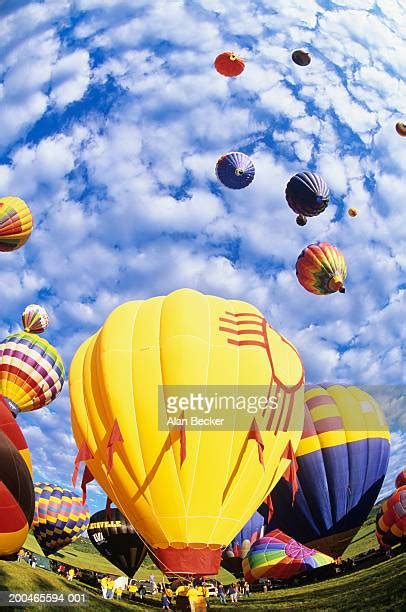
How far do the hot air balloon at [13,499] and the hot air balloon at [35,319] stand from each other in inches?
466

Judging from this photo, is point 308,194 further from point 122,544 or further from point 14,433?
point 122,544

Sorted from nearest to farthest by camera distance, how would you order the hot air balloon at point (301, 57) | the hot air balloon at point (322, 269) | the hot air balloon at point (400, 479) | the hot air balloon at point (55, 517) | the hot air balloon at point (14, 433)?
the hot air balloon at point (14, 433) < the hot air balloon at point (301, 57) < the hot air balloon at point (322, 269) < the hot air balloon at point (400, 479) < the hot air balloon at point (55, 517)

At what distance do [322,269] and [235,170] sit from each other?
10.3ft

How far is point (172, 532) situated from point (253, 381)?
2.45 meters

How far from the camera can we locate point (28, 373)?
1762cm

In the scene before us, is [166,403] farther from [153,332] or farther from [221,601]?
[221,601]

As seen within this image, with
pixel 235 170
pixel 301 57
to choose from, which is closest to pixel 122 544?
pixel 235 170

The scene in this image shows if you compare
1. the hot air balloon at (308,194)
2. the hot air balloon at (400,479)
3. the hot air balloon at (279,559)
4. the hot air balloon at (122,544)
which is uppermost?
the hot air balloon at (308,194)

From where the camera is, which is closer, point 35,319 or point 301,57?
point 301,57

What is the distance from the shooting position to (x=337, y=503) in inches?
564

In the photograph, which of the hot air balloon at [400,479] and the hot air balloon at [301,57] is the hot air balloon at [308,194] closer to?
the hot air balloon at [301,57]

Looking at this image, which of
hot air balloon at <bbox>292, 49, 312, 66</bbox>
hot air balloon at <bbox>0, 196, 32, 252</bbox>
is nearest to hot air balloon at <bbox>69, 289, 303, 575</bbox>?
hot air balloon at <bbox>292, 49, 312, 66</bbox>

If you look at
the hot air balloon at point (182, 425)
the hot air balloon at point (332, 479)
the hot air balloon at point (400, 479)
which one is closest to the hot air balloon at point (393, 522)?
the hot air balloon at point (332, 479)

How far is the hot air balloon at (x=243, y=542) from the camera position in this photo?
15906 mm
